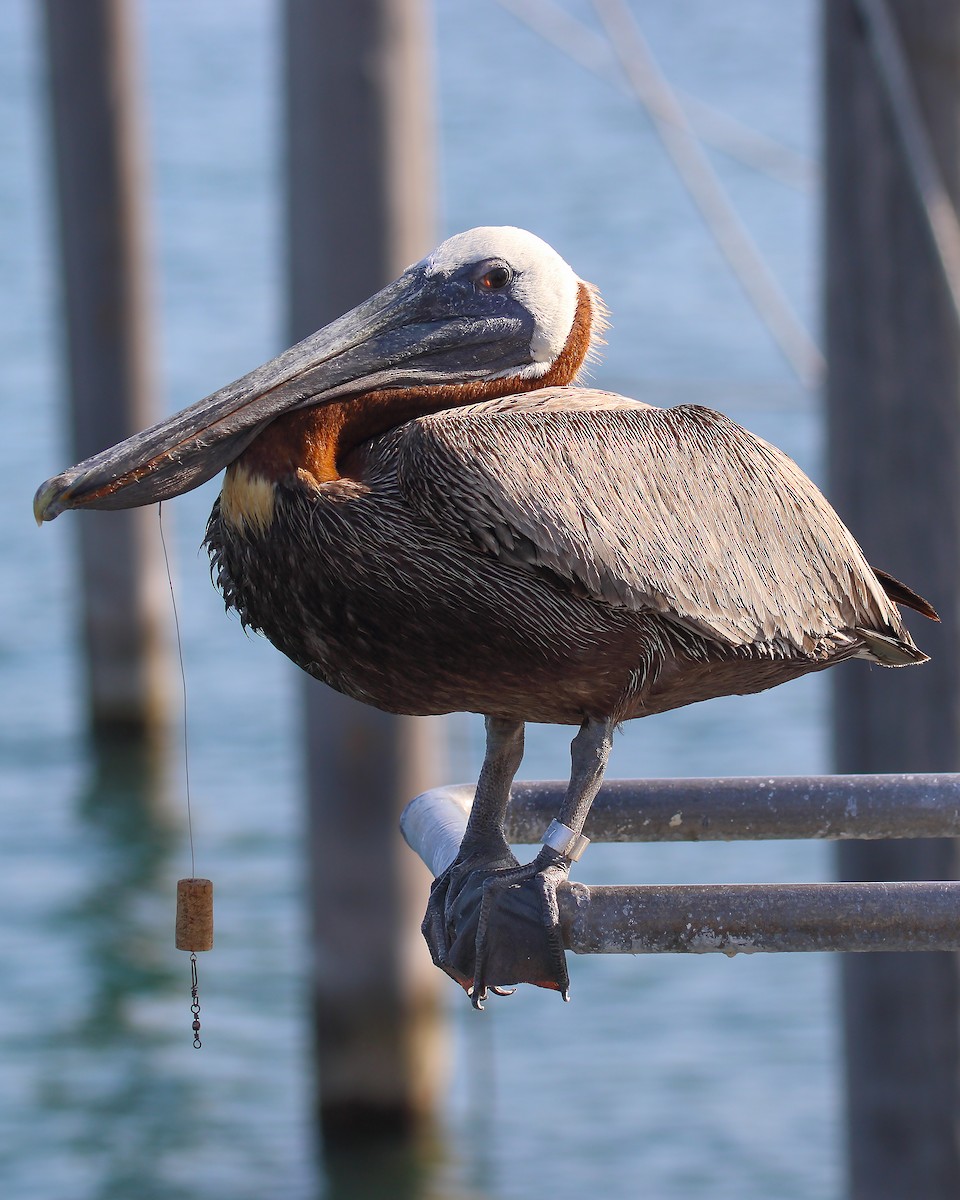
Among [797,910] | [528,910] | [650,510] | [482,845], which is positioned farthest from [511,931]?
[650,510]

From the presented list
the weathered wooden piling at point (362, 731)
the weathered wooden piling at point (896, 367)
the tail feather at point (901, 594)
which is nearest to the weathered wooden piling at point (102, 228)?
the weathered wooden piling at point (362, 731)

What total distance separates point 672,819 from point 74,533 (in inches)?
305

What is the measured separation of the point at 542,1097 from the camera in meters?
6.50

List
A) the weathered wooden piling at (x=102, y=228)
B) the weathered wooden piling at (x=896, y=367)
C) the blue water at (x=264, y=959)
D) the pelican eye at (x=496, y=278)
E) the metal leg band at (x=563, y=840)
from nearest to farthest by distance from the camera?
the metal leg band at (x=563, y=840), the pelican eye at (x=496, y=278), the weathered wooden piling at (x=896, y=367), the blue water at (x=264, y=959), the weathered wooden piling at (x=102, y=228)

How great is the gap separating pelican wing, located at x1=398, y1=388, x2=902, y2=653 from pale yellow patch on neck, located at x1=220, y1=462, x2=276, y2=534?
153 mm

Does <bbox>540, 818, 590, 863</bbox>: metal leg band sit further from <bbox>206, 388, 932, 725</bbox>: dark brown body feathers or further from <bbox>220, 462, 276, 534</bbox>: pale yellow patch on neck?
<bbox>220, 462, 276, 534</bbox>: pale yellow patch on neck

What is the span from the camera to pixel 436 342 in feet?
7.29

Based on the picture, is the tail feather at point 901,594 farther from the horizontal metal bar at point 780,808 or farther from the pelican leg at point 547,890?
the pelican leg at point 547,890

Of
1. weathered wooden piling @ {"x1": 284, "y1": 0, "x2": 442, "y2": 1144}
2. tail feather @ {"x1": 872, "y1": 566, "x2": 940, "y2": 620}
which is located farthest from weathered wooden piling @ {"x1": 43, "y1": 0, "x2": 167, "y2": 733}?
tail feather @ {"x1": 872, "y1": 566, "x2": 940, "y2": 620}

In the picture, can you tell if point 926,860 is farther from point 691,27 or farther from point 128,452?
point 691,27

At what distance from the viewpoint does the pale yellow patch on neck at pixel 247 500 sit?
2.06 m

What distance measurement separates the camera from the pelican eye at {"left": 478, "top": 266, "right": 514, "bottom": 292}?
88.7 inches

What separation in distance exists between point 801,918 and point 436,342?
0.76 meters

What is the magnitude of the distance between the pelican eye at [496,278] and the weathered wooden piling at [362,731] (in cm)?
292
